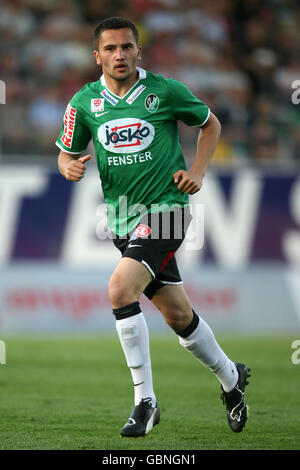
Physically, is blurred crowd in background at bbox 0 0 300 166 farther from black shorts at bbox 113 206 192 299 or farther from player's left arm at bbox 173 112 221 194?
black shorts at bbox 113 206 192 299

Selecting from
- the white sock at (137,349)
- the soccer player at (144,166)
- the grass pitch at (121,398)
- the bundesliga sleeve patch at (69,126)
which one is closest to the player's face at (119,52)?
the soccer player at (144,166)

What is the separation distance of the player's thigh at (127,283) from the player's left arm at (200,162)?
56 cm

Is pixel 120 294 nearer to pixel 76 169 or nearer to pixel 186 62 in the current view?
pixel 76 169

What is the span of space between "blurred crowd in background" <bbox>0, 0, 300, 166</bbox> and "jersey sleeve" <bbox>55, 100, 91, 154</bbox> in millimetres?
7145

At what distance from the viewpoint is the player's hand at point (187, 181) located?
5004mm

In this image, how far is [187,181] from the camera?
5004 millimetres

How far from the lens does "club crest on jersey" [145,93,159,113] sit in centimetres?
523

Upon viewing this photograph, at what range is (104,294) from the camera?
39.9 ft

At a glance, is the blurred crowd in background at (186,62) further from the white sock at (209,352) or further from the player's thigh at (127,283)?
the player's thigh at (127,283)

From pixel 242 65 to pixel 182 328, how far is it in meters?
10.4

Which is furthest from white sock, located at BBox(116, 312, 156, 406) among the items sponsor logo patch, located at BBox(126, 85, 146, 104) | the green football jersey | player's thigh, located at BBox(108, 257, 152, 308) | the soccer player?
sponsor logo patch, located at BBox(126, 85, 146, 104)

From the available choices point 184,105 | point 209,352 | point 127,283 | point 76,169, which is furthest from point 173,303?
point 184,105

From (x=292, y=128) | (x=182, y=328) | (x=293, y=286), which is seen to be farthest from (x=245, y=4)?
(x=182, y=328)
